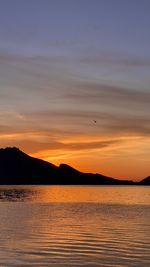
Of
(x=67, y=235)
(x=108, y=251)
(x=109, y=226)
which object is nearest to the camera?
(x=108, y=251)

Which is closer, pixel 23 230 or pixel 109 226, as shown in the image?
pixel 23 230

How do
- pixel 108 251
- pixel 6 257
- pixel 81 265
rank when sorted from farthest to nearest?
pixel 108 251, pixel 6 257, pixel 81 265

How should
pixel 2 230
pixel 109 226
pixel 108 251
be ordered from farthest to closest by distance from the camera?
pixel 109 226 < pixel 2 230 < pixel 108 251

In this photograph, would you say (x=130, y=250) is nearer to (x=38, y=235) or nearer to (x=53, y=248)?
(x=53, y=248)

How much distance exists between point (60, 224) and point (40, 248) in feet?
72.4

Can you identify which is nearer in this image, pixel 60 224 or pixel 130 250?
pixel 130 250

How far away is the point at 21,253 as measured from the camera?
120 feet

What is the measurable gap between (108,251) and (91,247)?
2.45 meters

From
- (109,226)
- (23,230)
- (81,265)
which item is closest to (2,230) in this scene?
(23,230)

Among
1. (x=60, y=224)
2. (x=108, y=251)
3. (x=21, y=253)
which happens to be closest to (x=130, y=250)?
(x=108, y=251)

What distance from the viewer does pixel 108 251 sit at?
3791 cm

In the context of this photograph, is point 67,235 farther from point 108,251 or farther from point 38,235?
point 108,251

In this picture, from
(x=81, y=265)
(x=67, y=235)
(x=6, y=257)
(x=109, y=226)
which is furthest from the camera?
(x=109, y=226)

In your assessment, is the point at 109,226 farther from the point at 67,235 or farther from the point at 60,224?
the point at 67,235
